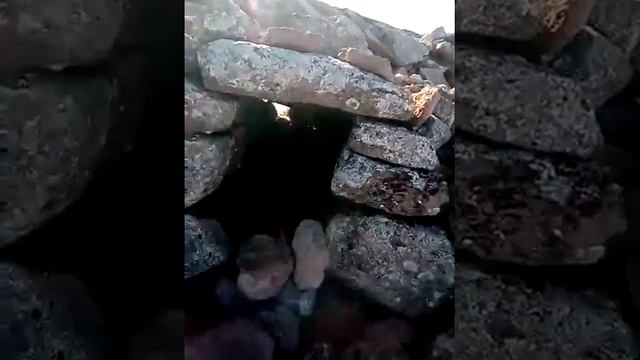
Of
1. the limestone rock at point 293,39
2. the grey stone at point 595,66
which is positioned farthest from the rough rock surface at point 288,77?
the grey stone at point 595,66

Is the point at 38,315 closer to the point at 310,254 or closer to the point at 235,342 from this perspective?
the point at 235,342

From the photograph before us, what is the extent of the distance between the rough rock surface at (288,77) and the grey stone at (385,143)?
3 centimetres

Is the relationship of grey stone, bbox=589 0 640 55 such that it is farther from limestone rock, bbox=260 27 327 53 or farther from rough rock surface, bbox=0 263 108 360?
rough rock surface, bbox=0 263 108 360

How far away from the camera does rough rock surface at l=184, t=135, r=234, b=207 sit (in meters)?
1.22

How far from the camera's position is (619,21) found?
1.10m

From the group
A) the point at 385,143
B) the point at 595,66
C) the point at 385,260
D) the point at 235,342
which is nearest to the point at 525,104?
the point at 595,66

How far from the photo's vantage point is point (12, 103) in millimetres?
1020

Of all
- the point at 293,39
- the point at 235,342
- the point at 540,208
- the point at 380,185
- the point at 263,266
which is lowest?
the point at 235,342

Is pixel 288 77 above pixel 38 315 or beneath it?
above

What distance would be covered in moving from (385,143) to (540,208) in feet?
1.06

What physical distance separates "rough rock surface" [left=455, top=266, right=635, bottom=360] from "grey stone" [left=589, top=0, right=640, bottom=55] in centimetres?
44

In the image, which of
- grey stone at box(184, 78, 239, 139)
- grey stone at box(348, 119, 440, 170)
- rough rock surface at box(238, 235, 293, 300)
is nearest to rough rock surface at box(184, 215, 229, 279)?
rough rock surface at box(238, 235, 293, 300)

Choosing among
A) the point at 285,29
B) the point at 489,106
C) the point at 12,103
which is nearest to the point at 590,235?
the point at 489,106

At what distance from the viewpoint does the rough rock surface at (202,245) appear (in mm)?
1240
